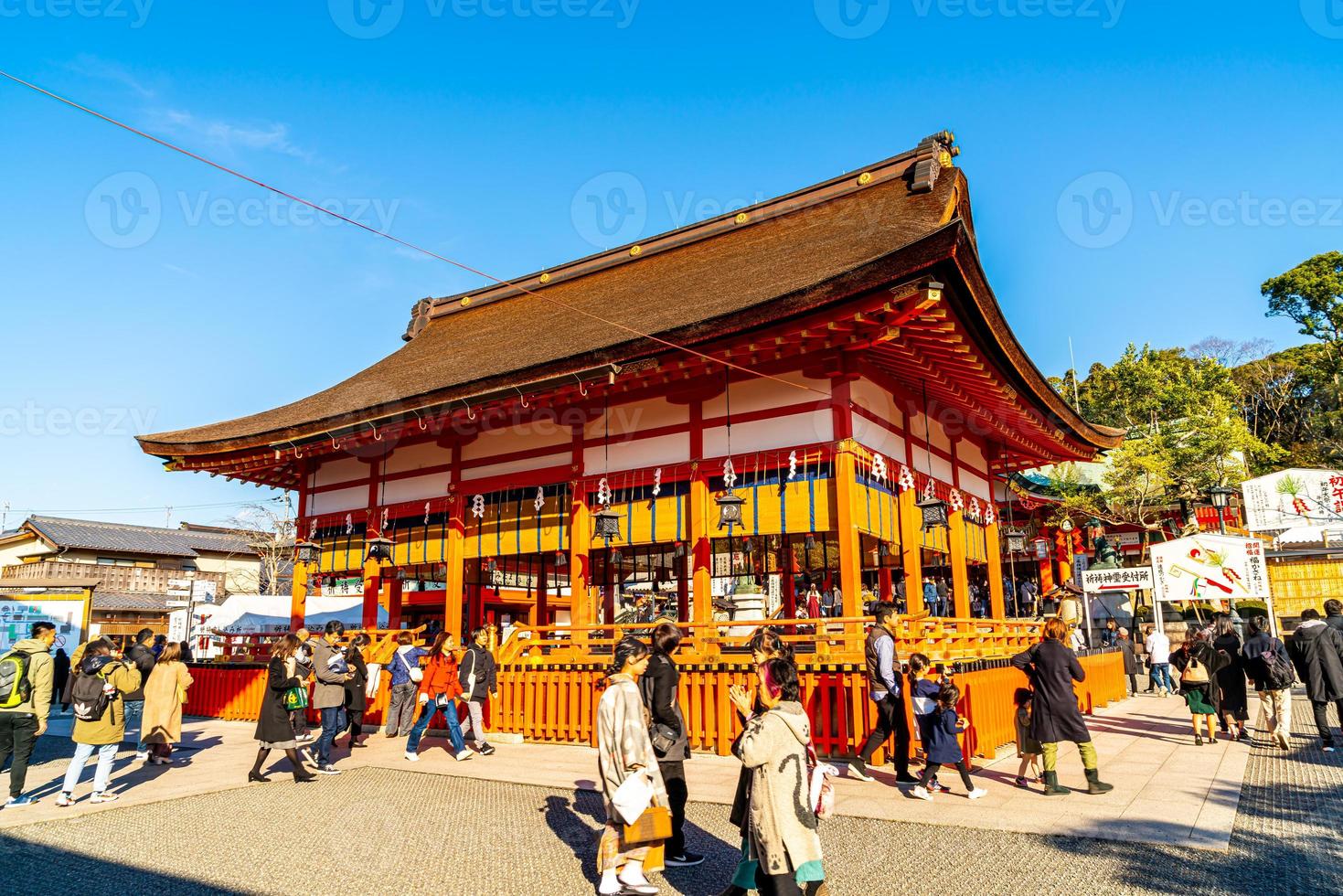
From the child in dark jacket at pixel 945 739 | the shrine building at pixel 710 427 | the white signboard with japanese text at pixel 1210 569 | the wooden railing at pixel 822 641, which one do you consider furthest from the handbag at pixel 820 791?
the white signboard with japanese text at pixel 1210 569

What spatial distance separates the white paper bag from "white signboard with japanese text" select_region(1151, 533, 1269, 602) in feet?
38.5

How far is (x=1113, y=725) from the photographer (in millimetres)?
12039

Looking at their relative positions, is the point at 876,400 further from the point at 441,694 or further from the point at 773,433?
the point at 441,694

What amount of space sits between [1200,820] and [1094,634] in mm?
13990

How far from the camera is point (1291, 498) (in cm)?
2788

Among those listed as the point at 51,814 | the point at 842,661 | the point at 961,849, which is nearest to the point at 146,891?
the point at 51,814

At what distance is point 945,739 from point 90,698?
25.0 ft

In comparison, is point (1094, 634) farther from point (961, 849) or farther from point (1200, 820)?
point (961, 849)

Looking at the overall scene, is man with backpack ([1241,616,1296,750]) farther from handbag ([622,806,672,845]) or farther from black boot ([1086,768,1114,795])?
handbag ([622,806,672,845])

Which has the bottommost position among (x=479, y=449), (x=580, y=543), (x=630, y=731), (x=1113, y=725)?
(x=1113, y=725)

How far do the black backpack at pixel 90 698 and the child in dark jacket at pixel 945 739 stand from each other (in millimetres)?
7410

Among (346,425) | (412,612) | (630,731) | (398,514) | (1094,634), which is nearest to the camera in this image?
(630,731)

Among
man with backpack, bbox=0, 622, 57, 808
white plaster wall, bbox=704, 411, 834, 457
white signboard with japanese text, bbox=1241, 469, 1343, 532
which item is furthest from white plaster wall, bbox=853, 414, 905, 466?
white signboard with japanese text, bbox=1241, 469, 1343, 532

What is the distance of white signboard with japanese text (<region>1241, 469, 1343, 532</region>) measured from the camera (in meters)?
27.2
